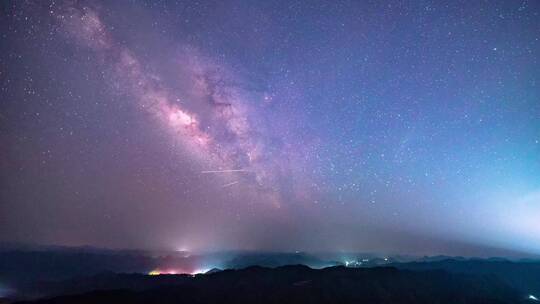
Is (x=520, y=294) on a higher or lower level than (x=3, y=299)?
lower

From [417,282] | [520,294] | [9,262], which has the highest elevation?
[9,262]

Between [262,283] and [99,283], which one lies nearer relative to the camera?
[262,283]

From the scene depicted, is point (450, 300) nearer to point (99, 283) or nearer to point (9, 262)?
point (99, 283)

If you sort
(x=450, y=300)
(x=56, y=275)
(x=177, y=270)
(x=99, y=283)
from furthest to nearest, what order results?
(x=56, y=275)
(x=177, y=270)
(x=99, y=283)
(x=450, y=300)

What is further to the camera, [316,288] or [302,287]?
[302,287]

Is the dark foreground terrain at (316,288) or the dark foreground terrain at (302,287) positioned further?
the dark foreground terrain at (302,287)

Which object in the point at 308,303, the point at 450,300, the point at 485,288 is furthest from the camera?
the point at 485,288

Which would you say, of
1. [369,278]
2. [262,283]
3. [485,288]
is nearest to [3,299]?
[262,283]

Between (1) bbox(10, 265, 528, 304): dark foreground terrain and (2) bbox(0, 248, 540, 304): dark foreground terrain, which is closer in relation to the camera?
(1) bbox(10, 265, 528, 304): dark foreground terrain
